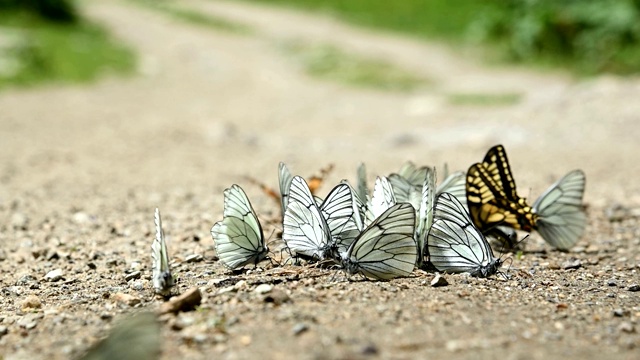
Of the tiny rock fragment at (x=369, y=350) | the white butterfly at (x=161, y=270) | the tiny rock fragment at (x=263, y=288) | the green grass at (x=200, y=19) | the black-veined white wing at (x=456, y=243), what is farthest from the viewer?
the green grass at (x=200, y=19)

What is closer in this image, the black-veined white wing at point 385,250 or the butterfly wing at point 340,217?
the black-veined white wing at point 385,250

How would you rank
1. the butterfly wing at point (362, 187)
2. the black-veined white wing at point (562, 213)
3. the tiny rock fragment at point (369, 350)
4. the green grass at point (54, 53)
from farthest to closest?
the green grass at point (54, 53) < the black-veined white wing at point (562, 213) < the butterfly wing at point (362, 187) < the tiny rock fragment at point (369, 350)

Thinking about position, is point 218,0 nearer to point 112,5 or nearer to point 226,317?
point 112,5

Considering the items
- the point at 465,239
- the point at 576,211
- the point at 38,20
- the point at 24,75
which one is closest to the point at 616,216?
the point at 576,211

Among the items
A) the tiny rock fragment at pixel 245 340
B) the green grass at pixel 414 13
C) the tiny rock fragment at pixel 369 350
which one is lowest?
the tiny rock fragment at pixel 369 350

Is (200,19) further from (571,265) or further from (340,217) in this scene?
(340,217)

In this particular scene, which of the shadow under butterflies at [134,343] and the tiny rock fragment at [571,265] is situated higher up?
the shadow under butterflies at [134,343]

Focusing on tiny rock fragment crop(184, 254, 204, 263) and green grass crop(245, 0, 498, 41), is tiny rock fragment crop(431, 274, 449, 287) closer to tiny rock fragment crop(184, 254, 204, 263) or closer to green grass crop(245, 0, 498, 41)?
tiny rock fragment crop(184, 254, 204, 263)

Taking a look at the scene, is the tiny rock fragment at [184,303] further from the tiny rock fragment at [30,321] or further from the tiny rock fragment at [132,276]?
the tiny rock fragment at [132,276]

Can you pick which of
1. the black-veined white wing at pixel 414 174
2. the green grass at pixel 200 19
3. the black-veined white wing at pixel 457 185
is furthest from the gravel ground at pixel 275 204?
the green grass at pixel 200 19
